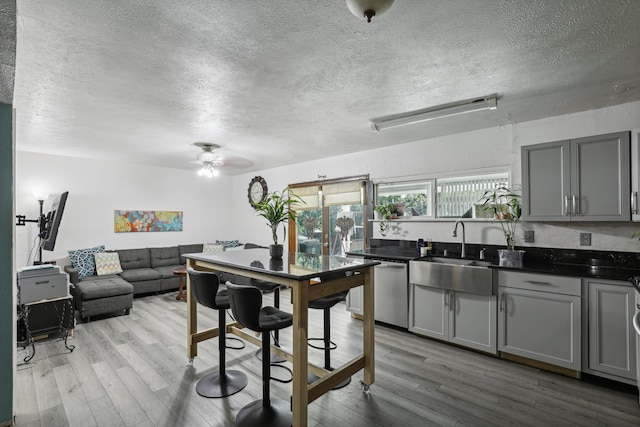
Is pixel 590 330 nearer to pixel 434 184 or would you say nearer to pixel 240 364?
pixel 434 184

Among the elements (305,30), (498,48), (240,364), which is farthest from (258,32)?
(240,364)

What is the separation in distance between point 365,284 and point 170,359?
6.78ft

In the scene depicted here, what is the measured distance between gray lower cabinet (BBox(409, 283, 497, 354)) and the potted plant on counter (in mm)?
548

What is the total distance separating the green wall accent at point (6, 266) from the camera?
2014 mm

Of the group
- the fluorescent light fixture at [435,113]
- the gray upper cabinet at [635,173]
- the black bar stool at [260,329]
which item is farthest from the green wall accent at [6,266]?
the gray upper cabinet at [635,173]

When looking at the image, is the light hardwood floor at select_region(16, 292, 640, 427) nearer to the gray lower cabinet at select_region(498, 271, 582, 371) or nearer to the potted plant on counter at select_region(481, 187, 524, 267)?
the gray lower cabinet at select_region(498, 271, 582, 371)

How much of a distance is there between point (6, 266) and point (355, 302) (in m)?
3.40

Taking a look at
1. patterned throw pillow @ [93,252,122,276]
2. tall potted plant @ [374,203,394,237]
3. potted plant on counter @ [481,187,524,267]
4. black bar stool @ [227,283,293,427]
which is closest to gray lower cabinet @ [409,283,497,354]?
potted plant on counter @ [481,187,524,267]

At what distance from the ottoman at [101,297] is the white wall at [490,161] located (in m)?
3.59

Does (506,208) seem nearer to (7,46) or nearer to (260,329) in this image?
(260,329)

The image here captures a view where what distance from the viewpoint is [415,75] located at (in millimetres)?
2309

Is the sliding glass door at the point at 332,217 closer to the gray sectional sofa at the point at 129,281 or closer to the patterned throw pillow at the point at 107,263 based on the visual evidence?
the gray sectional sofa at the point at 129,281

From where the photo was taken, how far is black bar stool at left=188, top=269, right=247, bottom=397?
229 centimetres

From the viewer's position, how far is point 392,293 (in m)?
3.70
